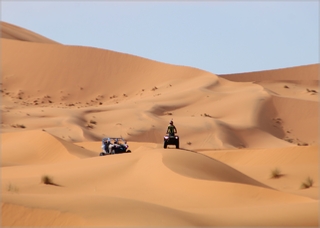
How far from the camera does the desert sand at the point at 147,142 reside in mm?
13188

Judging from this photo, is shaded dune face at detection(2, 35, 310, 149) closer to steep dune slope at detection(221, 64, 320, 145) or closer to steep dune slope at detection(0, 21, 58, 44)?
steep dune slope at detection(221, 64, 320, 145)

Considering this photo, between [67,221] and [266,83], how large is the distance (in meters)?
48.1

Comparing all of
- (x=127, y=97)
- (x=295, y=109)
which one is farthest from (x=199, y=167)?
(x=127, y=97)

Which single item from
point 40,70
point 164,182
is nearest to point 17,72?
point 40,70

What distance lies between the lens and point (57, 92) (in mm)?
55562

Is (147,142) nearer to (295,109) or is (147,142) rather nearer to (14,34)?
(295,109)

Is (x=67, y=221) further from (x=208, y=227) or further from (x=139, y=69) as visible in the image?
(x=139, y=69)

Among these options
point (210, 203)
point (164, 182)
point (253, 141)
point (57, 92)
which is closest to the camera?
point (210, 203)

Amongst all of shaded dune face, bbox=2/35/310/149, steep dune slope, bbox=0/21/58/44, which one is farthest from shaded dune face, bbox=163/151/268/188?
steep dune slope, bbox=0/21/58/44

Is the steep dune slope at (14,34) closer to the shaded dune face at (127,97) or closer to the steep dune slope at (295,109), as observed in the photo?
the shaded dune face at (127,97)

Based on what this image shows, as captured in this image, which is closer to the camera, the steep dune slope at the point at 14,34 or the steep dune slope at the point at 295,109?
the steep dune slope at the point at 295,109

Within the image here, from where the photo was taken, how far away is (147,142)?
1561 inches

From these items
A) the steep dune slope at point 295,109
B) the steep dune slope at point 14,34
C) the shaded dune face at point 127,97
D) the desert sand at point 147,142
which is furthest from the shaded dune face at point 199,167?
the steep dune slope at point 14,34

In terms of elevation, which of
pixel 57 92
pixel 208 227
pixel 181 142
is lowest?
pixel 208 227
